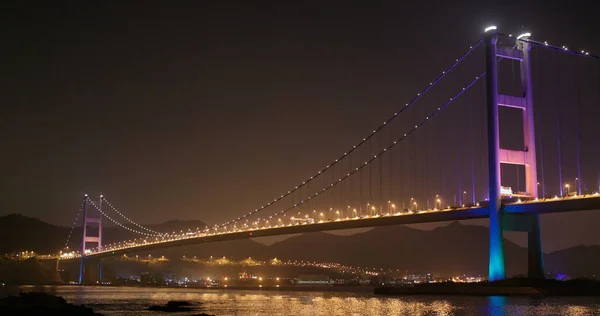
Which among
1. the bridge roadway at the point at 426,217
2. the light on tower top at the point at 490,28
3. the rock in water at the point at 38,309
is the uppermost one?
the light on tower top at the point at 490,28

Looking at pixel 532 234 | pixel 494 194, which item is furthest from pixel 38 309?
pixel 532 234

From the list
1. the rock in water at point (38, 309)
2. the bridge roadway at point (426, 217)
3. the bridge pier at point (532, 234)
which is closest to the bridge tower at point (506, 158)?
the bridge pier at point (532, 234)

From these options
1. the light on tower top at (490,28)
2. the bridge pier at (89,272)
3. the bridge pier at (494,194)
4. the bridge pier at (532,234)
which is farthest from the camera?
the bridge pier at (89,272)

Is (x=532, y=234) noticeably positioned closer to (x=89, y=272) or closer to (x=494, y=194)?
(x=494, y=194)

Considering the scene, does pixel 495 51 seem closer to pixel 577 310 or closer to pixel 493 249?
pixel 493 249

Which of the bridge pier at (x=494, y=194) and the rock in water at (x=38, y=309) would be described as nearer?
the rock in water at (x=38, y=309)

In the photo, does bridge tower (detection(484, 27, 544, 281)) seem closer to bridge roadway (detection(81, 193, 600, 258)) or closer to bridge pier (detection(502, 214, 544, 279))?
bridge pier (detection(502, 214, 544, 279))

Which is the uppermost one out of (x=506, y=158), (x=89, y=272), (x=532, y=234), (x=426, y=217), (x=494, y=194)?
(x=506, y=158)

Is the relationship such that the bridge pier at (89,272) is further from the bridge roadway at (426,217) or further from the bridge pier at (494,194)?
the bridge pier at (494,194)

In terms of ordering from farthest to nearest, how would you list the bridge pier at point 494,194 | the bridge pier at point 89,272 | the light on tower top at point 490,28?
the bridge pier at point 89,272 → the light on tower top at point 490,28 → the bridge pier at point 494,194

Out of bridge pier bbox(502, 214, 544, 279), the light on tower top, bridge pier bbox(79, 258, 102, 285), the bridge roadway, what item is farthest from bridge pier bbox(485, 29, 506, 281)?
bridge pier bbox(79, 258, 102, 285)

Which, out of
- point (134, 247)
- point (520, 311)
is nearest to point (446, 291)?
point (520, 311)
